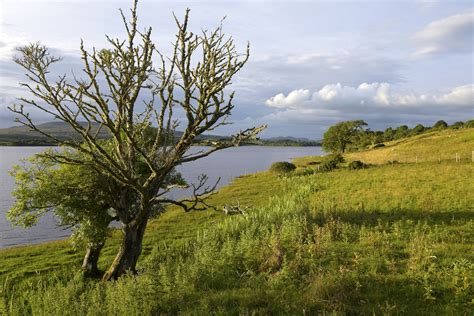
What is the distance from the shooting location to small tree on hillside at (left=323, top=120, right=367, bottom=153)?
101 m

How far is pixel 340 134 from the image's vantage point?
101875mm

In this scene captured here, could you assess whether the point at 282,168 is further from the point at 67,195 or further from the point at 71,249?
the point at 67,195

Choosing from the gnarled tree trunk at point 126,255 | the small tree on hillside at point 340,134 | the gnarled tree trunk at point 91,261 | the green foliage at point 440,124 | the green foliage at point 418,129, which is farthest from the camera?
the green foliage at point 418,129

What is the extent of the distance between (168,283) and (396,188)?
2314 centimetres

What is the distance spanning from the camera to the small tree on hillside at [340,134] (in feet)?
332

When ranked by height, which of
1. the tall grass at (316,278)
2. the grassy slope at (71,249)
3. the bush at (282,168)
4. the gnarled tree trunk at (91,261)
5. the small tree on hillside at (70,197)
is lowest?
the grassy slope at (71,249)

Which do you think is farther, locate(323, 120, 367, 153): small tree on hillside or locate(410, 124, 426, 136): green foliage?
locate(410, 124, 426, 136): green foliage

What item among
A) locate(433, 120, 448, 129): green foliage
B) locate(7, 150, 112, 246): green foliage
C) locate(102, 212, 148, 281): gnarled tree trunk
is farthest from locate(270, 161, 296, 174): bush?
locate(433, 120, 448, 129): green foliage

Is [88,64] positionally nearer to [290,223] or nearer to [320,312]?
[320,312]

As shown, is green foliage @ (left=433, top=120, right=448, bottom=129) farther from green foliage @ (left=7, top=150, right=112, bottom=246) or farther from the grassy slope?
green foliage @ (left=7, top=150, right=112, bottom=246)

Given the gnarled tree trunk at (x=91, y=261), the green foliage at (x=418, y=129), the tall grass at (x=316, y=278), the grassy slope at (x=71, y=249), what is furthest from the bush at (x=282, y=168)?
the green foliage at (x=418, y=129)

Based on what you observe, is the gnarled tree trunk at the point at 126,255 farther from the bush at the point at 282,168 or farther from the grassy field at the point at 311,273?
the bush at the point at 282,168

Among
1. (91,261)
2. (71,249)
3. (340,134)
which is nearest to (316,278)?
(91,261)

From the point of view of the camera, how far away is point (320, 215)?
20500mm
